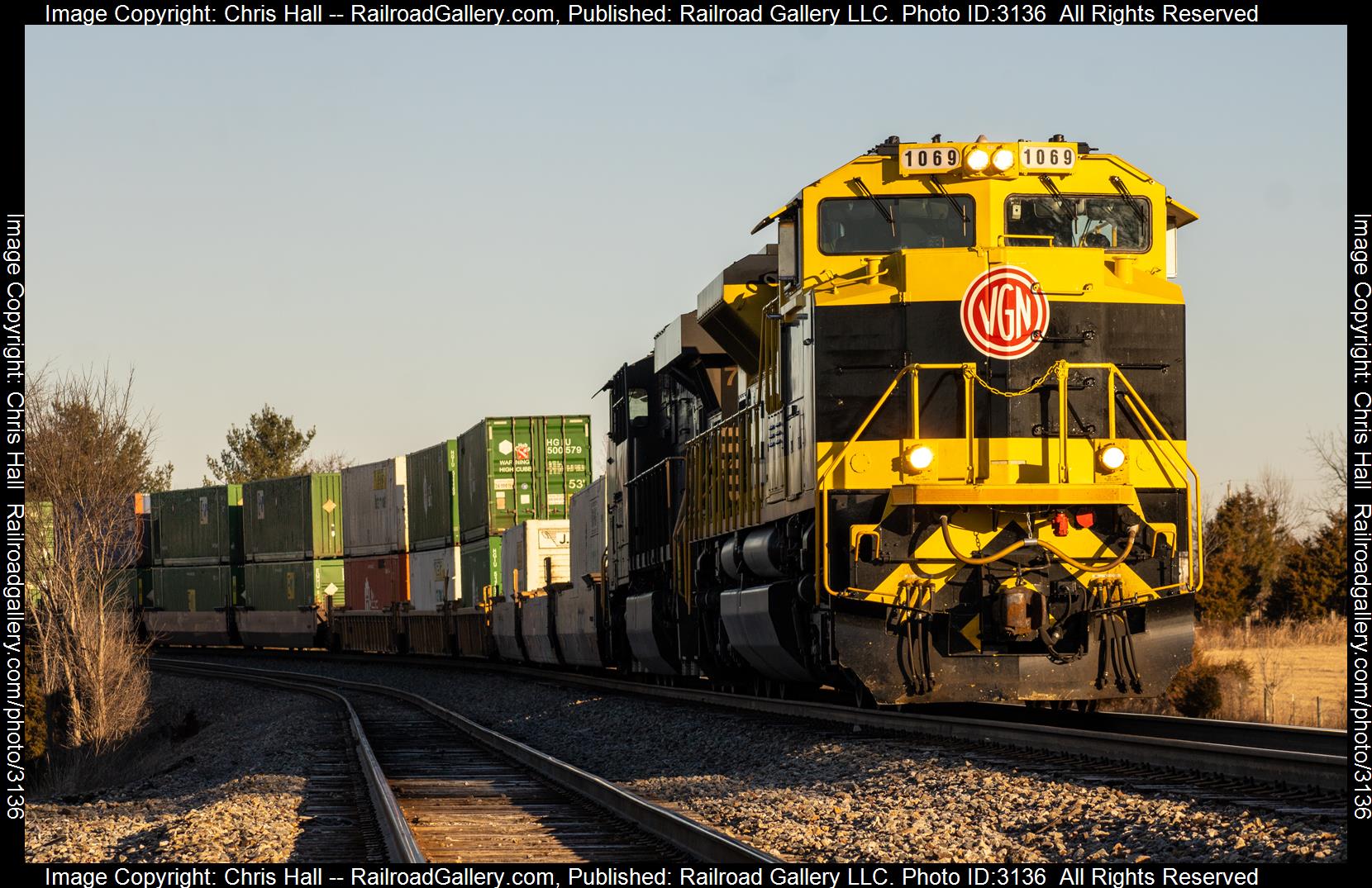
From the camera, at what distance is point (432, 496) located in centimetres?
3922

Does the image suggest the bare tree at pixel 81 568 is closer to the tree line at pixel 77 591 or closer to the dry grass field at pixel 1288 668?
the tree line at pixel 77 591

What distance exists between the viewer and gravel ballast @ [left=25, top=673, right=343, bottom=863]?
28.7 ft

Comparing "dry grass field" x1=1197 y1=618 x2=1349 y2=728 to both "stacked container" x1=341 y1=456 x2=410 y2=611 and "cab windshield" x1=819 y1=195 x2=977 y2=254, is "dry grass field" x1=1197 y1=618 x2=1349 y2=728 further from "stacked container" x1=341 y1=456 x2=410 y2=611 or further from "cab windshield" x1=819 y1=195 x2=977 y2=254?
"stacked container" x1=341 y1=456 x2=410 y2=611

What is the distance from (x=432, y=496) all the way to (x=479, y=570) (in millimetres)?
4711

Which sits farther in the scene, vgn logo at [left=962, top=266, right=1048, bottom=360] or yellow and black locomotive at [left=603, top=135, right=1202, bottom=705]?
vgn logo at [left=962, top=266, right=1048, bottom=360]

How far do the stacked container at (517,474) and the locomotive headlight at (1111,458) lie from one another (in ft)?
73.8

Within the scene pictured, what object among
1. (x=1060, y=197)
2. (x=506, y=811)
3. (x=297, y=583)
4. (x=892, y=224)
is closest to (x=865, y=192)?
(x=892, y=224)

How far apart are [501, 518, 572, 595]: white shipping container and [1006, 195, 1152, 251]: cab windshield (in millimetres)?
18599

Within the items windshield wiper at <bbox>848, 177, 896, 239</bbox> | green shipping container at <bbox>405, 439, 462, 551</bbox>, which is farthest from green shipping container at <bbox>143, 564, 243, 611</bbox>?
windshield wiper at <bbox>848, 177, 896, 239</bbox>

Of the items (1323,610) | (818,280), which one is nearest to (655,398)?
(818,280)

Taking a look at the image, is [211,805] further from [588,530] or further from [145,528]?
[145,528]

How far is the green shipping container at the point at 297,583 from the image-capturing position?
4441cm
